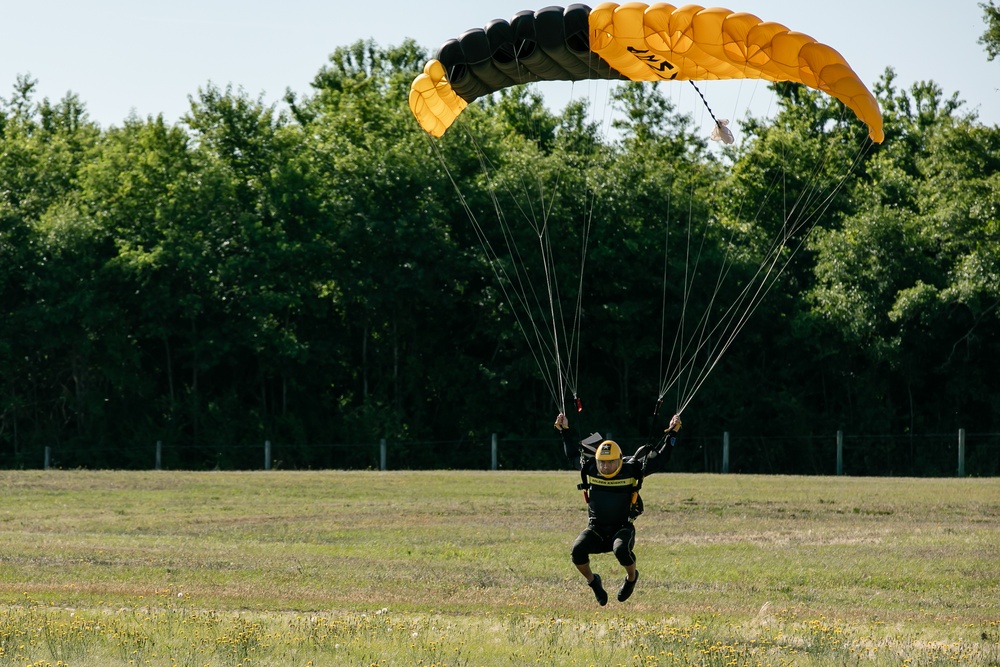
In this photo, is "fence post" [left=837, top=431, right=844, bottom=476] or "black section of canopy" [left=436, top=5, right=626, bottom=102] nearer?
"black section of canopy" [left=436, top=5, right=626, bottom=102]

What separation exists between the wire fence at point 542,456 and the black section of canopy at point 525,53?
933 inches

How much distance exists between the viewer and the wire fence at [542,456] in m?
40.5

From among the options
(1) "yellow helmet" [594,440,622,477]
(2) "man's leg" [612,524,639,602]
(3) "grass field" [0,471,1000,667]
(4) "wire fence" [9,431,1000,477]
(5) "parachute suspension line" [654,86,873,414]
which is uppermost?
(5) "parachute suspension line" [654,86,873,414]

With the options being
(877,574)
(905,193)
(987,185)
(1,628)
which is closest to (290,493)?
(877,574)

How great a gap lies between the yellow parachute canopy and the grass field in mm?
6123

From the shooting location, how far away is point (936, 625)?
15109 mm

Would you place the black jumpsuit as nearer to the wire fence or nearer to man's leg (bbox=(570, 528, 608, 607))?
man's leg (bbox=(570, 528, 608, 607))

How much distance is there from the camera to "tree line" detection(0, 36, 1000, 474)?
135ft

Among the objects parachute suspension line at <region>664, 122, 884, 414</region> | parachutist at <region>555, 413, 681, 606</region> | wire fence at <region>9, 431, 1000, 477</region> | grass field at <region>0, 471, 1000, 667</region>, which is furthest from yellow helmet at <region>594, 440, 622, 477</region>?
wire fence at <region>9, 431, 1000, 477</region>

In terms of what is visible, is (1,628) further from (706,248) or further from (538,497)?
(706,248)

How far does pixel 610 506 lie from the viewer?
1424cm

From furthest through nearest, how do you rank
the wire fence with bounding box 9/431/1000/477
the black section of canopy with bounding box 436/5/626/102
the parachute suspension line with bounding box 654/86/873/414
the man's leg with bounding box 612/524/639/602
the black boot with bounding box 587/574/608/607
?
the wire fence with bounding box 9/431/1000/477
the parachute suspension line with bounding box 654/86/873/414
the black section of canopy with bounding box 436/5/626/102
the black boot with bounding box 587/574/608/607
the man's leg with bounding box 612/524/639/602

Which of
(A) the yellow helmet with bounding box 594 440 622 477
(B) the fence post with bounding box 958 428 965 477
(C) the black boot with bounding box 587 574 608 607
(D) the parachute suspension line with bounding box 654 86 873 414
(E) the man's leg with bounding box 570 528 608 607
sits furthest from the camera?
(B) the fence post with bounding box 958 428 965 477

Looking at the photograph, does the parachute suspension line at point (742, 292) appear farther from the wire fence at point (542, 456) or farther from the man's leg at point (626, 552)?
the man's leg at point (626, 552)
